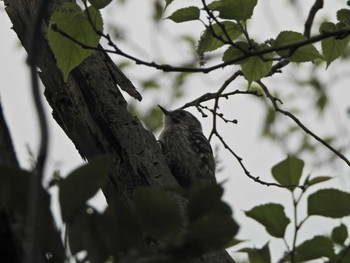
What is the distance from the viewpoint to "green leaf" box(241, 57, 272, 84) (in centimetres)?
337

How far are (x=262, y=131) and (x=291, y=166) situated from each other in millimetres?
7253

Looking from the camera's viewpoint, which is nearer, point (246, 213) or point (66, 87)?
point (246, 213)

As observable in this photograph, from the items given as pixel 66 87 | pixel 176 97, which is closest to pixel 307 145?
pixel 176 97

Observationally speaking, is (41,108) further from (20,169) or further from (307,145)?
(307,145)

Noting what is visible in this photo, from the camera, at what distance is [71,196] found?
1554 mm

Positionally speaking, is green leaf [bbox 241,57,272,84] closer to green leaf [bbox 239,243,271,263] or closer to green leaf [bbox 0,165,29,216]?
green leaf [bbox 239,243,271,263]

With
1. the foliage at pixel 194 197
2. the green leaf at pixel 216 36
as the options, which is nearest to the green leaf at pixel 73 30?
the foliage at pixel 194 197

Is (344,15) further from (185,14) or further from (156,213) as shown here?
(156,213)

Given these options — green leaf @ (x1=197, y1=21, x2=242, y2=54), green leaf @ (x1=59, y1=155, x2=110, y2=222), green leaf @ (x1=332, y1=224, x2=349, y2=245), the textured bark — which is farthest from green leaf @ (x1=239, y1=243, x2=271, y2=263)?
green leaf @ (x1=59, y1=155, x2=110, y2=222)

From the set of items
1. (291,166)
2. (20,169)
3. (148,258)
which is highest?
(291,166)

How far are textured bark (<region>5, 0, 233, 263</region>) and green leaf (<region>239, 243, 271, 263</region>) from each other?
0.80 meters

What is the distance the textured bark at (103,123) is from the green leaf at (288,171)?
722 mm

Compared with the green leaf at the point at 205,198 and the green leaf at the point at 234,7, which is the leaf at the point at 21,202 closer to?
the green leaf at the point at 205,198

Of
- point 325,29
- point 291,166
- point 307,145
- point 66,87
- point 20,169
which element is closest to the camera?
point 20,169
